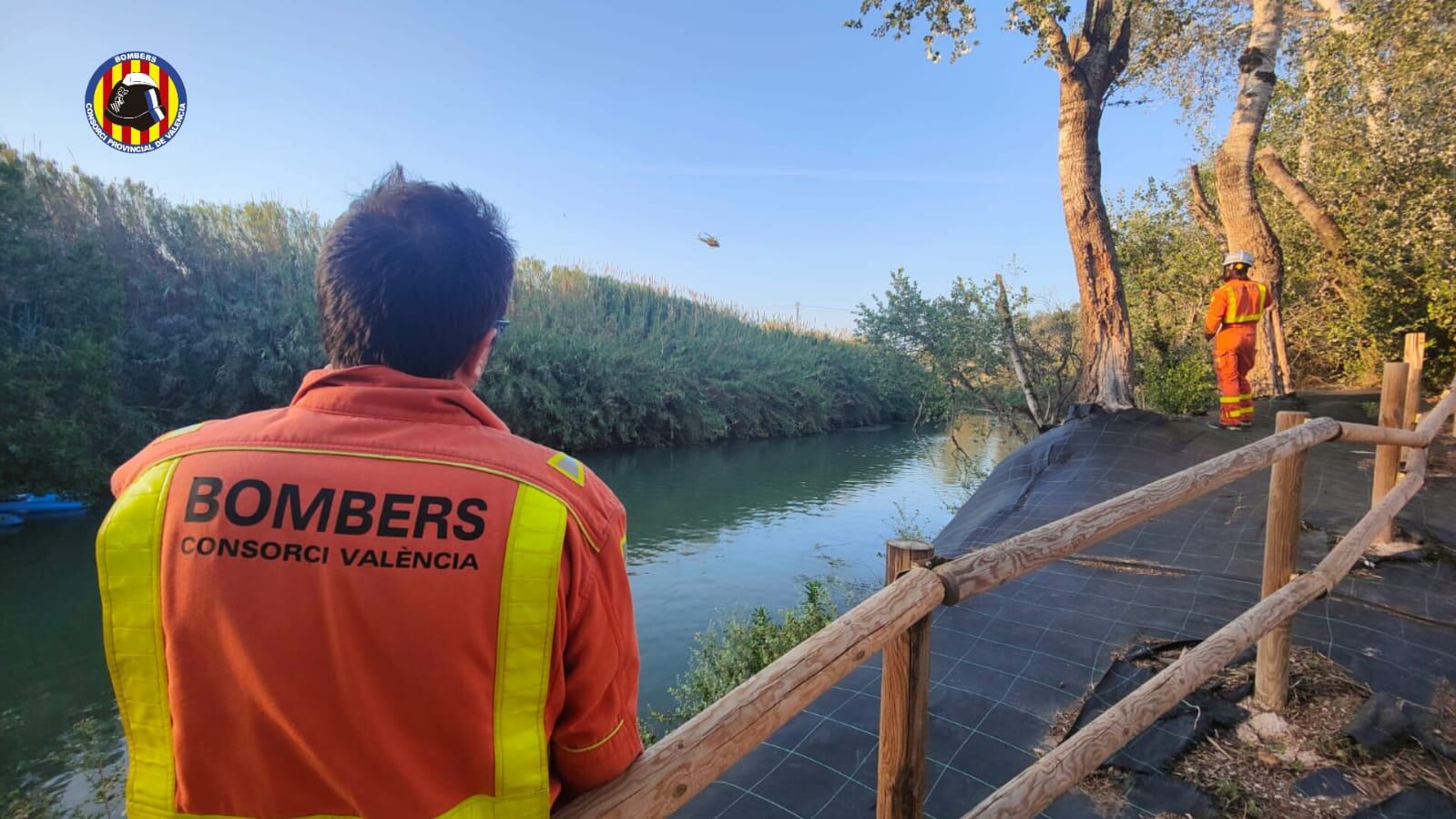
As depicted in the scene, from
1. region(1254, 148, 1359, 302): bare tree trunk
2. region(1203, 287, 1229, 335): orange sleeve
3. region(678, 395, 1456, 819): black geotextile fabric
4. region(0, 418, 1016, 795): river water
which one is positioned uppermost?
region(1254, 148, 1359, 302): bare tree trunk

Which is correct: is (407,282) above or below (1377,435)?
above

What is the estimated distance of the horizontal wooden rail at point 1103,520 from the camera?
138cm

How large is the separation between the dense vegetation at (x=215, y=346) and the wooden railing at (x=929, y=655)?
8.33m

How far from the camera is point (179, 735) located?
78 cm

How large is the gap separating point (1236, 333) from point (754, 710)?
6.53 metres

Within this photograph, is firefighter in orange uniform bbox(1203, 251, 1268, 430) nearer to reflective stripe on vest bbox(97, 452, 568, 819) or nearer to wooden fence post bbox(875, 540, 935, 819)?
wooden fence post bbox(875, 540, 935, 819)

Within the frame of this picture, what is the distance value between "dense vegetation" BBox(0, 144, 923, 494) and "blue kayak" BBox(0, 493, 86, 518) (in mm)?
226

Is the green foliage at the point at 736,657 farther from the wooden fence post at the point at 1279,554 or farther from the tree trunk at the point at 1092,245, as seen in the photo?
the tree trunk at the point at 1092,245

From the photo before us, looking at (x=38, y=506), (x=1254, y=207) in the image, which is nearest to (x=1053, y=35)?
(x=1254, y=207)

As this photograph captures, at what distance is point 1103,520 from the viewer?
1.77 metres

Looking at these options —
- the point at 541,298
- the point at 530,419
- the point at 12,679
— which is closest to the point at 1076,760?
the point at 12,679

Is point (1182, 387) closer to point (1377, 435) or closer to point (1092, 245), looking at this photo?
point (1092, 245)

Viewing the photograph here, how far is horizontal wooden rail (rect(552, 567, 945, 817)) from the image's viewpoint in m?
0.92

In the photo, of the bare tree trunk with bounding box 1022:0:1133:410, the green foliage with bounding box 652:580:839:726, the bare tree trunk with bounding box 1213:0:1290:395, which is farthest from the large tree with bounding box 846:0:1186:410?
the green foliage with bounding box 652:580:839:726
